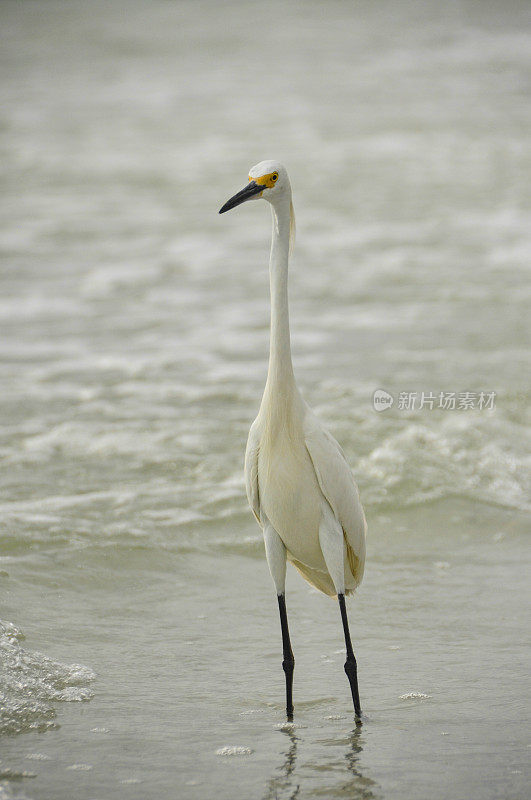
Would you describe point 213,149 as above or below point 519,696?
above

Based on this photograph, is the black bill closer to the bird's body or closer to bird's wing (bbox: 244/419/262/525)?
the bird's body

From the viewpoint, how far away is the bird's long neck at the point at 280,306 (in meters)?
3.50

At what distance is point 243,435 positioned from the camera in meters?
7.04

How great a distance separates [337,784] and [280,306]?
159 centimetres

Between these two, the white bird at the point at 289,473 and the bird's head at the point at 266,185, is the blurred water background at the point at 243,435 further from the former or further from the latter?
the bird's head at the point at 266,185

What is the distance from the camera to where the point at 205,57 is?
22.1m

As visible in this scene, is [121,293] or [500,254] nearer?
[121,293]

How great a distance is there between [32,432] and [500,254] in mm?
6502

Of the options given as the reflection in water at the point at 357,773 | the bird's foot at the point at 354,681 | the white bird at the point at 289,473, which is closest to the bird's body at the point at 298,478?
the white bird at the point at 289,473

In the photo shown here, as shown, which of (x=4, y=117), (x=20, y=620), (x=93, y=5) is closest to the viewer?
(x=20, y=620)

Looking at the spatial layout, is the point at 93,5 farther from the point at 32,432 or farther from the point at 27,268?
the point at 32,432

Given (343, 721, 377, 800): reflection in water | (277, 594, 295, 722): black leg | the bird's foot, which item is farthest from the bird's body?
(343, 721, 377, 800): reflection in water

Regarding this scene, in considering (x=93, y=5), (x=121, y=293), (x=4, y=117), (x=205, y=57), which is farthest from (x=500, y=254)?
(x=93, y=5)

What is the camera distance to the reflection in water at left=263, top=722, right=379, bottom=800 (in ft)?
10.2
